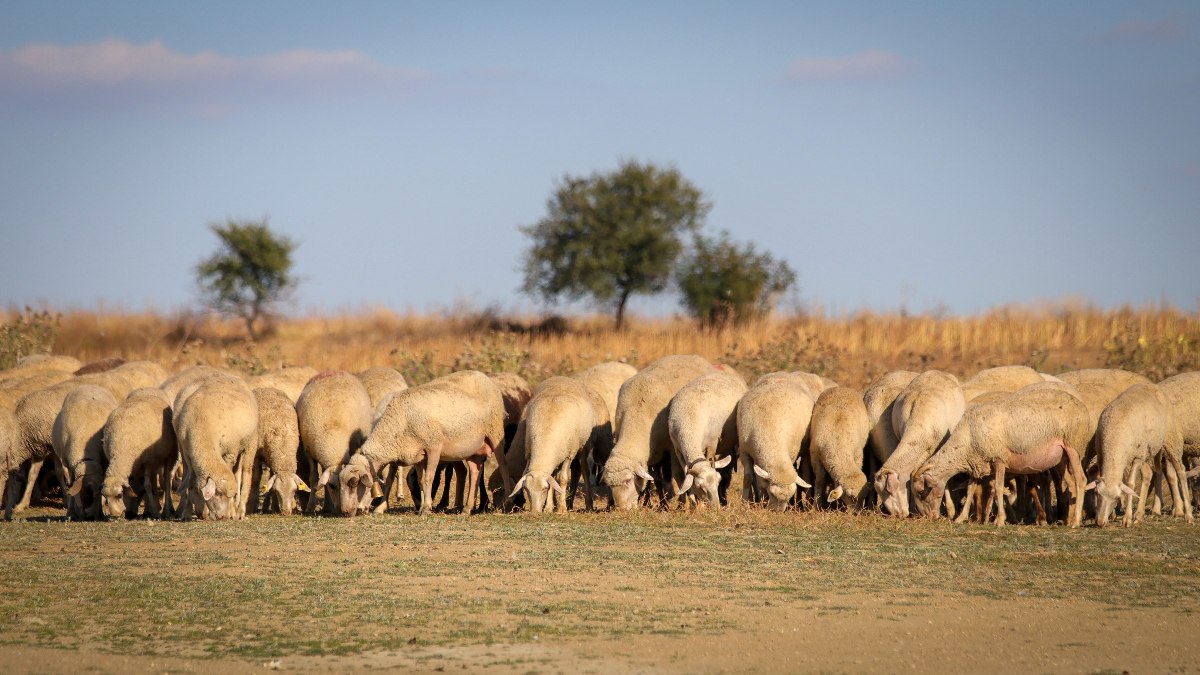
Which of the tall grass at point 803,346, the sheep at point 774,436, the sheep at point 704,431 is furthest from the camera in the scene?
the tall grass at point 803,346

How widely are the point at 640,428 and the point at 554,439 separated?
5.13 ft

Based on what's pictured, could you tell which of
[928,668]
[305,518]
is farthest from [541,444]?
[928,668]

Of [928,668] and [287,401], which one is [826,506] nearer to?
[287,401]

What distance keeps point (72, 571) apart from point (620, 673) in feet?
21.7

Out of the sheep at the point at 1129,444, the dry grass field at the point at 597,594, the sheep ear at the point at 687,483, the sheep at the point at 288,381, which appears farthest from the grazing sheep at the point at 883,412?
the sheep at the point at 288,381

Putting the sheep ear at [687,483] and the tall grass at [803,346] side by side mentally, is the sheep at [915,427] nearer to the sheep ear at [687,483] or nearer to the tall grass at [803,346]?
the sheep ear at [687,483]

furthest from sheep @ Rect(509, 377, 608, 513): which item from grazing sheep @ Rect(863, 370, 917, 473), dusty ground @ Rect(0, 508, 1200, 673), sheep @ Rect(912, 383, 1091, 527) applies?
sheep @ Rect(912, 383, 1091, 527)

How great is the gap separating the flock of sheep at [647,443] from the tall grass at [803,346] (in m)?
10.3

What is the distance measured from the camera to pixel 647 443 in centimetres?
1908

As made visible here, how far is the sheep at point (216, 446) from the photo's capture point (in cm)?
1705

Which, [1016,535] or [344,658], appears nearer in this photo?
[344,658]

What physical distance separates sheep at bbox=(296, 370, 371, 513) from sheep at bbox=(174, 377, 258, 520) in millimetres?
1215

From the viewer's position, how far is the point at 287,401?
19125 mm

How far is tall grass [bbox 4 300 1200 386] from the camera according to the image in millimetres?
30562
